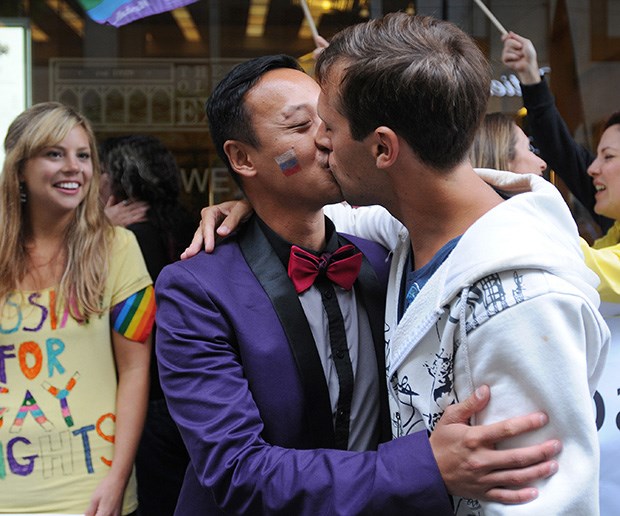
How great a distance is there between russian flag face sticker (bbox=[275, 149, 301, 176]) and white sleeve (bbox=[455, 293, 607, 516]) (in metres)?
0.81

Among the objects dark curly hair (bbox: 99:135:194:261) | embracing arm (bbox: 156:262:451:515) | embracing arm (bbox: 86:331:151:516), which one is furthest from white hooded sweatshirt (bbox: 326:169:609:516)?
dark curly hair (bbox: 99:135:194:261)

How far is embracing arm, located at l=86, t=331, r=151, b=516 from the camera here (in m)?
2.79

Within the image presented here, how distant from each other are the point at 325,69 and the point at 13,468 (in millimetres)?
1777

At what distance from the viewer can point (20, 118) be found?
10.4ft

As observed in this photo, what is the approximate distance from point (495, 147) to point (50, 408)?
Answer: 194cm

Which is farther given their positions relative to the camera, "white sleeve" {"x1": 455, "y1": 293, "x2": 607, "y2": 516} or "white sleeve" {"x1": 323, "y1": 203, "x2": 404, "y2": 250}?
"white sleeve" {"x1": 323, "y1": 203, "x2": 404, "y2": 250}

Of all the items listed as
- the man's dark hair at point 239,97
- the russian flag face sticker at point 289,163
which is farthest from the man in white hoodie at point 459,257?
the man's dark hair at point 239,97

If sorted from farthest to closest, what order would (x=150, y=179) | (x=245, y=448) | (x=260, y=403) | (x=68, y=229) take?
(x=150, y=179) < (x=68, y=229) < (x=260, y=403) < (x=245, y=448)

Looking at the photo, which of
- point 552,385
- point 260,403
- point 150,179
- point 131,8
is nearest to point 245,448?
point 260,403

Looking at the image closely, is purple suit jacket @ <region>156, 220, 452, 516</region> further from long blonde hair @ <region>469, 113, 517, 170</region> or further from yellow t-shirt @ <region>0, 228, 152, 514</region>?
long blonde hair @ <region>469, 113, 517, 170</region>

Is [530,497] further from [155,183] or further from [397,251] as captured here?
[155,183]

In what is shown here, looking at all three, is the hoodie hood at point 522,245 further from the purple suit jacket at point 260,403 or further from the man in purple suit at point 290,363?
the purple suit jacket at point 260,403

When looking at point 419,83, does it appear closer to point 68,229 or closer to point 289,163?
point 289,163

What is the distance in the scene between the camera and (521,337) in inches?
57.1
